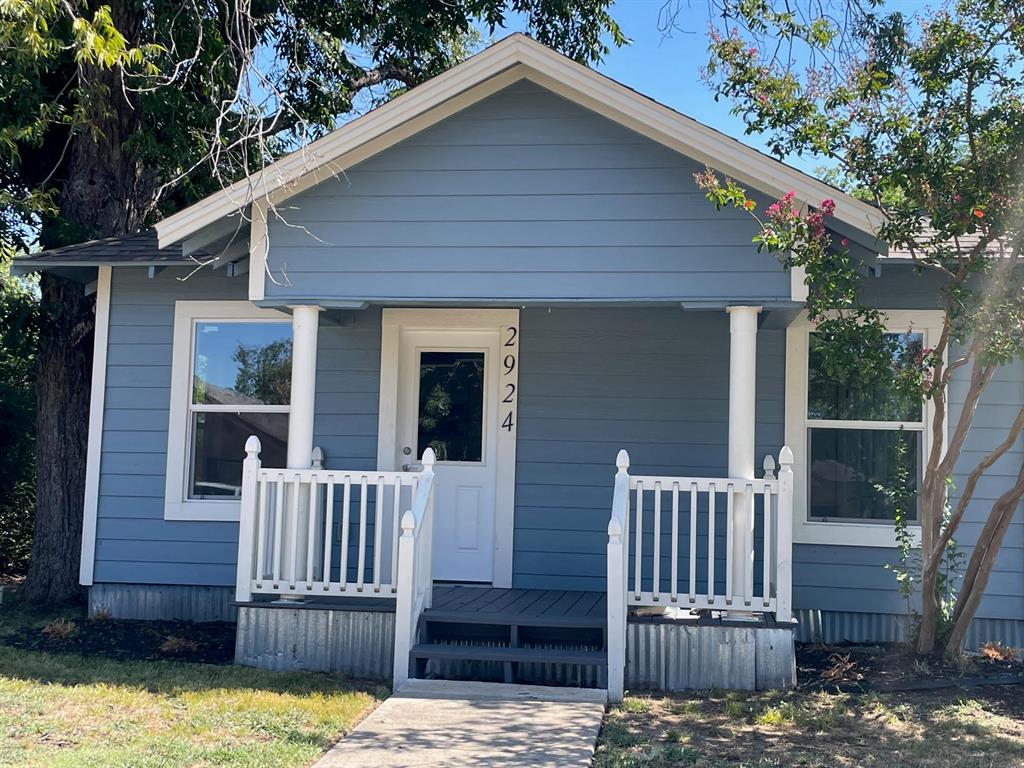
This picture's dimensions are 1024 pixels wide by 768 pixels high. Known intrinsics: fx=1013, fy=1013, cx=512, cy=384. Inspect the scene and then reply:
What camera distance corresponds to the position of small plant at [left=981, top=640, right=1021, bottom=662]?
723 cm

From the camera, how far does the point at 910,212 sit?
21.1ft

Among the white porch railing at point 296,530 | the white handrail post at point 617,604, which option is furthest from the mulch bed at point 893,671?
the white porch railing at point 296,530

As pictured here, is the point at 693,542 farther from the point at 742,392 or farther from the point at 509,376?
the point at 509,376

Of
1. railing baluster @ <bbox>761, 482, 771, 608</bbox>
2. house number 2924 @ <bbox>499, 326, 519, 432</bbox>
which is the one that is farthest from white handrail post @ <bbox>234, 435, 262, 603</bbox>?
railing baluster @ <bbox>761, 482, 771, 608</bbox>

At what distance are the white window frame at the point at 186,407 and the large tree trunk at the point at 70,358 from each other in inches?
54.4

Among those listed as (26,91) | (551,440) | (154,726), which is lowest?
(154,726)

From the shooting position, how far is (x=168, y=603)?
8523mm

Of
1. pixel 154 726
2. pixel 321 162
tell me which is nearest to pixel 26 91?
pixel 321 162

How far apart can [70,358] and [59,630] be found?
108 inches

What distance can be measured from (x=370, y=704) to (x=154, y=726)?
1212mm

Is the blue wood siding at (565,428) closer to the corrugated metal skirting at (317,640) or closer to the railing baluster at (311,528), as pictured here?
the railing baluster at (311,528)

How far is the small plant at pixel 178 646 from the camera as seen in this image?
736 cm

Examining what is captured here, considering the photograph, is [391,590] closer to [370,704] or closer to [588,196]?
[370,704]

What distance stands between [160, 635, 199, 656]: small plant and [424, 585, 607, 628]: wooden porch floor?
1.82 meters
